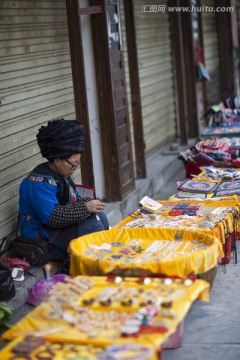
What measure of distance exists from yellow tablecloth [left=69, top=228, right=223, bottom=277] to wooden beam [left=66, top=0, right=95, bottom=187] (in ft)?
8.57

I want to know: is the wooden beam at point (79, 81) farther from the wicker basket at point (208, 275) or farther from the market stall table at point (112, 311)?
the market stall table at point (112, 311)

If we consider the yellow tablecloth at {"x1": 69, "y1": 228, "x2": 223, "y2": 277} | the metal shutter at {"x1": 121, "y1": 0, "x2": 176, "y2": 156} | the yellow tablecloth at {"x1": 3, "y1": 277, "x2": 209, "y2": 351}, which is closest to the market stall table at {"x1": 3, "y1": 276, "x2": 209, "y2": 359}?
the yellow tablecloth at {"x1": 3, "y1": 277, "x2": 209, "y2": 351}

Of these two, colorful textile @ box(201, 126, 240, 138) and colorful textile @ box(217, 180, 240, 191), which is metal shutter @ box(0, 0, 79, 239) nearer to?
colorful textile @ box(217, 180, 240, 191)

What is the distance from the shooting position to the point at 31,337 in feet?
12.9

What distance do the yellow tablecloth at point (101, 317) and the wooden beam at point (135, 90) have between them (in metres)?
5.75

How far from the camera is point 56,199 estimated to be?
605 cm

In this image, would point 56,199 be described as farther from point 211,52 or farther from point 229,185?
point 211,52

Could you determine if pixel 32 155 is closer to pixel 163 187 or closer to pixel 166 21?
pixel 163 187

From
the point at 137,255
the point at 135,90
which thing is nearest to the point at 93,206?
the point at 137,255

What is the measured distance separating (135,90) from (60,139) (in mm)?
4322

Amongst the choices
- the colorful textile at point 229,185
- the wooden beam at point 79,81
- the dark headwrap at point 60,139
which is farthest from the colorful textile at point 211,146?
the dark headwrap at point 60,139

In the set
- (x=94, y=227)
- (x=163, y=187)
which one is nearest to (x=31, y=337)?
(x=94, y=227)

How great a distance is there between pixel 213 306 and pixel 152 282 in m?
1.65

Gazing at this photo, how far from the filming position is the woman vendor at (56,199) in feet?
19.5
